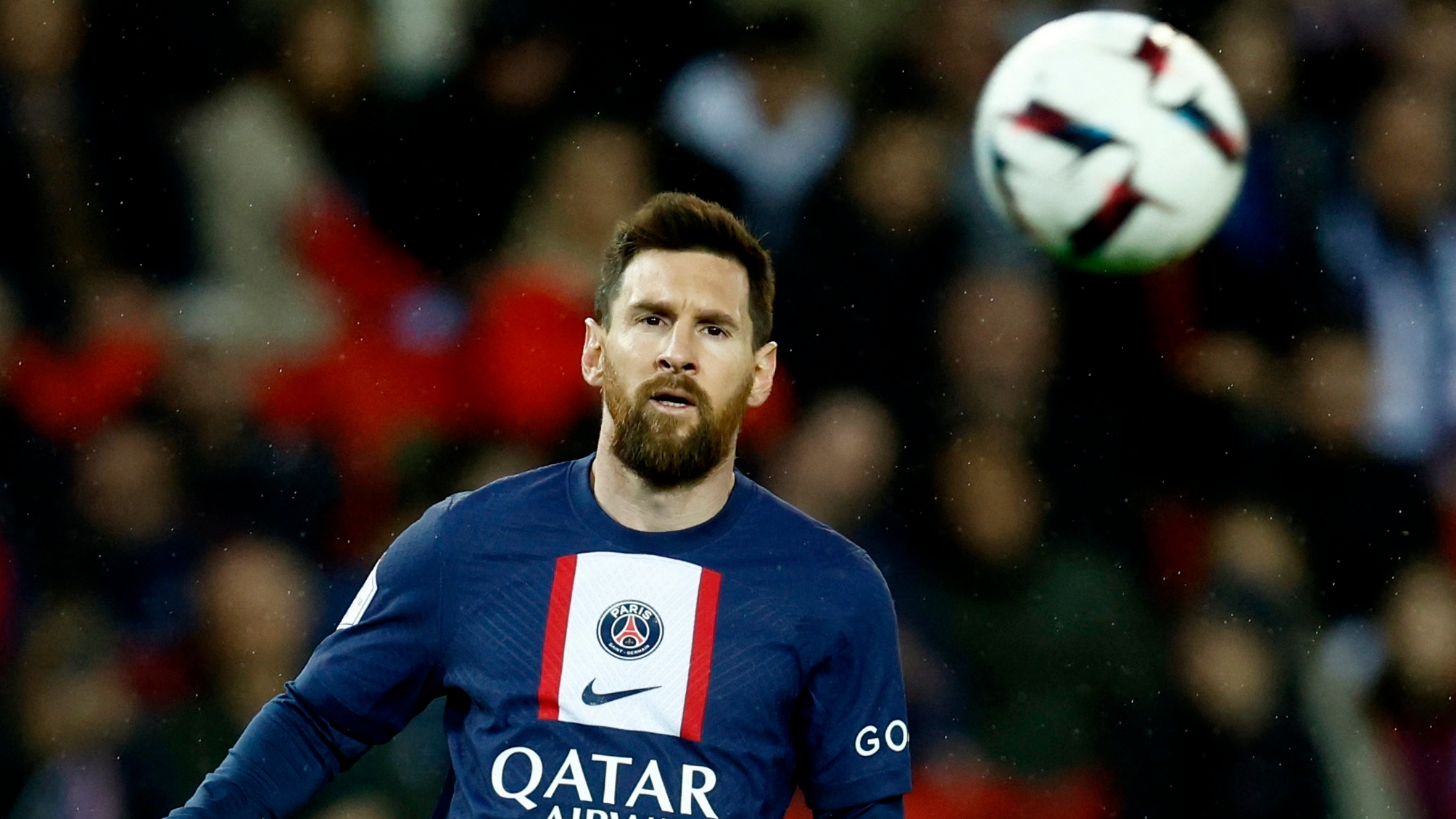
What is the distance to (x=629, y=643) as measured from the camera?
200 centimetres

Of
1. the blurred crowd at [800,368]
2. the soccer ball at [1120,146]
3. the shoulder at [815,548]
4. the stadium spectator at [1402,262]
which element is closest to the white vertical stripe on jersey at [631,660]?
the shoulder at [815,548]

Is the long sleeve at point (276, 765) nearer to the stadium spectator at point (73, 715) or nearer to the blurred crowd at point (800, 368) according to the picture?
the blurred crowd at point (800, 368)

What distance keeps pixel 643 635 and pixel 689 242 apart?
0.49 meters

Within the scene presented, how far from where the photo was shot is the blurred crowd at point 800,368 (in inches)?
124

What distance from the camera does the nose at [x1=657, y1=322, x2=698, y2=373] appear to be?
6.56 ft

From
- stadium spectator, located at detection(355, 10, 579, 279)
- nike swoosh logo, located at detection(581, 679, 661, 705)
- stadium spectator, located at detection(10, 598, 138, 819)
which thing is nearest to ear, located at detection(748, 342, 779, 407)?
nike swoosh logo, located at detection(581, 679, 661, 705)

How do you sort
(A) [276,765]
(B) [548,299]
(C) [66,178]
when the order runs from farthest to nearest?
(C) [66,178]
(B) [548,299]
(A) [276,765]

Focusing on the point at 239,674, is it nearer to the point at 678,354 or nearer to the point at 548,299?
the point at 548,299

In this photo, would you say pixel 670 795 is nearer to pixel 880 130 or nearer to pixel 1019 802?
pixel 1019 802

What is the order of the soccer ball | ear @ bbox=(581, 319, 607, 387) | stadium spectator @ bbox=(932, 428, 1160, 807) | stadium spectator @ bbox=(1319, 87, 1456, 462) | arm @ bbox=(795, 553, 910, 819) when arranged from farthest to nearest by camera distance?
stadium spectator @ bbox=(1319, 87, 1456, 462), stadium spectator @ bbox=(932, 428, 1160, 807), the soccer ball, ear @ bbox=(581, 319, 607, 387), arm @ bbox=(795, 553, 910, 819)

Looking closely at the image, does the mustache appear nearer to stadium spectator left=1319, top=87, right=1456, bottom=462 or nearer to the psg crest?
the psg crest

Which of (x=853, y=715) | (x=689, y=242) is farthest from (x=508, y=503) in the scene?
(x=853, y=715)

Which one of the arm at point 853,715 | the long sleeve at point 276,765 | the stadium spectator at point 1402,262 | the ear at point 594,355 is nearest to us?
the long sleeve at point 276,765

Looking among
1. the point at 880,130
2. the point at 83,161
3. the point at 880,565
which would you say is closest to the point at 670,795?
the point at 880,565
